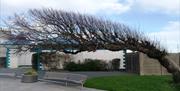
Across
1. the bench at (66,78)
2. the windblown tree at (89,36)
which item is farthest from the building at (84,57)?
the windblown tree at (89,36)

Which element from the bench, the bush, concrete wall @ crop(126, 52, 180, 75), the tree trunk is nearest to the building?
the bush

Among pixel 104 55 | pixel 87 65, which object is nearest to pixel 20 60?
pixel 104 55

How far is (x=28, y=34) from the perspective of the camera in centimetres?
2042

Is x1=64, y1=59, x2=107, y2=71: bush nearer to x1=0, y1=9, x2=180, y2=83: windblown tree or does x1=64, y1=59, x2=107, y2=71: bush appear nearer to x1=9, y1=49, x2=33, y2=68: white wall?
x1=9, y1=49, x2=33, y2=68: white wall

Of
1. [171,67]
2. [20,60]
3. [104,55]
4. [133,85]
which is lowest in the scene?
[133,85]

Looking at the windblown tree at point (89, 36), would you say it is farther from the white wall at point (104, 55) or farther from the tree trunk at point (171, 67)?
the white wall at point (104, 55)

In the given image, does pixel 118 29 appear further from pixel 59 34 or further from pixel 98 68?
pixel 98 68

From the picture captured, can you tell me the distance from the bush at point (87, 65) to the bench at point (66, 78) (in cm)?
980

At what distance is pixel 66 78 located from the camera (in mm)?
20422

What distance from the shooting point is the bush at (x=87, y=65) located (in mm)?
32562

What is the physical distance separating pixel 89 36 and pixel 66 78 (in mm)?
2974

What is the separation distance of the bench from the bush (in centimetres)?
980

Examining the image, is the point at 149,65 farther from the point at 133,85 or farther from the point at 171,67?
the point at 133,85

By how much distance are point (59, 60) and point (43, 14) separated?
1373 centimetres
